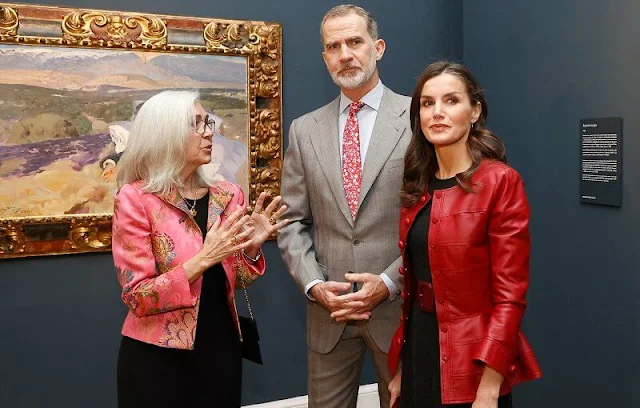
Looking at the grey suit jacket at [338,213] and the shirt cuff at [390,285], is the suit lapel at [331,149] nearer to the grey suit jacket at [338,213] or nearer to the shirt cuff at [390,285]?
the grey suit jacket at [338,213]

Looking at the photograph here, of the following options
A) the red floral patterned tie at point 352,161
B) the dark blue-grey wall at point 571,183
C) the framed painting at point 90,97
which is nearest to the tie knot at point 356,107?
the red floral patterned tie at point 352,161

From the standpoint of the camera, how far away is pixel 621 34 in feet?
8.69

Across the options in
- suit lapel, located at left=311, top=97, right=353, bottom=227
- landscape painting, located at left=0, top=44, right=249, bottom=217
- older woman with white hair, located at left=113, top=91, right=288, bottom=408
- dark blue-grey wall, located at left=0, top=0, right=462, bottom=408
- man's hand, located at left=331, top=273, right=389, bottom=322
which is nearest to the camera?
older woman with white hair, located at left=113, top=91, right=288, bottom=408

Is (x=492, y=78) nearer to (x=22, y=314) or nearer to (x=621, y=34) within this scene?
(x=621, y=34)

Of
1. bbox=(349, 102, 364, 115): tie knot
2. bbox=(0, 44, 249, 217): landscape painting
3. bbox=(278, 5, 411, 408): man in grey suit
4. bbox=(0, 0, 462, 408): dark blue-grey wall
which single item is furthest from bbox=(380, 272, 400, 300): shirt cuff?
bbox=(0, 44, 249, 217): landscape painting

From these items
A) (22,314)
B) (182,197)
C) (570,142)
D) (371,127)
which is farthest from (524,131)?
(22,314)

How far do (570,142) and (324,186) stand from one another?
4.30 feet

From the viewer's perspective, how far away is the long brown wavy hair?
1824 millimetres

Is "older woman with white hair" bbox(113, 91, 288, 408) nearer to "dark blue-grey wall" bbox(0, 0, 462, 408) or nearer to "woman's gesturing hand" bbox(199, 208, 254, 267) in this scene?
"woman's gesturing hand" bbox(199, 208, 254, 267)

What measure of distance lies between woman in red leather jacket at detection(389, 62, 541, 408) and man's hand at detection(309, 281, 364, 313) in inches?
10.7

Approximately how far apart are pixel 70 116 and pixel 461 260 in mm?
2026

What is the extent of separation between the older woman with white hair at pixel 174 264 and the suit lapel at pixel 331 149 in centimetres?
37

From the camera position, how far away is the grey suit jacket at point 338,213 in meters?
2.26

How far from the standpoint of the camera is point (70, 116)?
293cm
